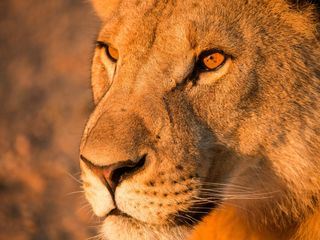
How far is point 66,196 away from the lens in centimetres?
626

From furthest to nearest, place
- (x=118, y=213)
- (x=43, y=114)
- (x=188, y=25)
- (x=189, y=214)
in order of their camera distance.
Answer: (x=43, y=114) < (x=188, y=25) < (x=189, y=214) < (x=118, y=213)

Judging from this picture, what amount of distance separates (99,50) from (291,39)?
1.03 meters

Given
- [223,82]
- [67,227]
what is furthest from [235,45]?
[67,227]

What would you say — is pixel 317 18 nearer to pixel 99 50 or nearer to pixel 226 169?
pixel 226 169

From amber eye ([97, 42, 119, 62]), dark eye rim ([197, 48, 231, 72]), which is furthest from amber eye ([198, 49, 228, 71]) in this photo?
amber eye ([97, 42, 119, 62])

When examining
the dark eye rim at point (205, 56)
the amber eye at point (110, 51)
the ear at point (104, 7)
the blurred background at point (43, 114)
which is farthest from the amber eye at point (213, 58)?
the blurred background at point (43, 114)

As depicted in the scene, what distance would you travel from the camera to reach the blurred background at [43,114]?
605 cm

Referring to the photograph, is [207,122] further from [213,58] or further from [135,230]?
[135,230]

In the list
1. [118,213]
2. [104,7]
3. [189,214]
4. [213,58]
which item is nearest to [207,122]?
[213,58]

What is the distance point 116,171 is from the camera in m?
2.95

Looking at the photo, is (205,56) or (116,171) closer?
(116,171)

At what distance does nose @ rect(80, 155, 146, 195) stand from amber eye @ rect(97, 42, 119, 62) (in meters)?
0.80

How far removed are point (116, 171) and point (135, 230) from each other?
287 mm

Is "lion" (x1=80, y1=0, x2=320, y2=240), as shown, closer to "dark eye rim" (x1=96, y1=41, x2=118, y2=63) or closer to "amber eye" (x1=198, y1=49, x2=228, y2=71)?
"amber eye" (x1=198, y1=49, x2=228, y2=71)
